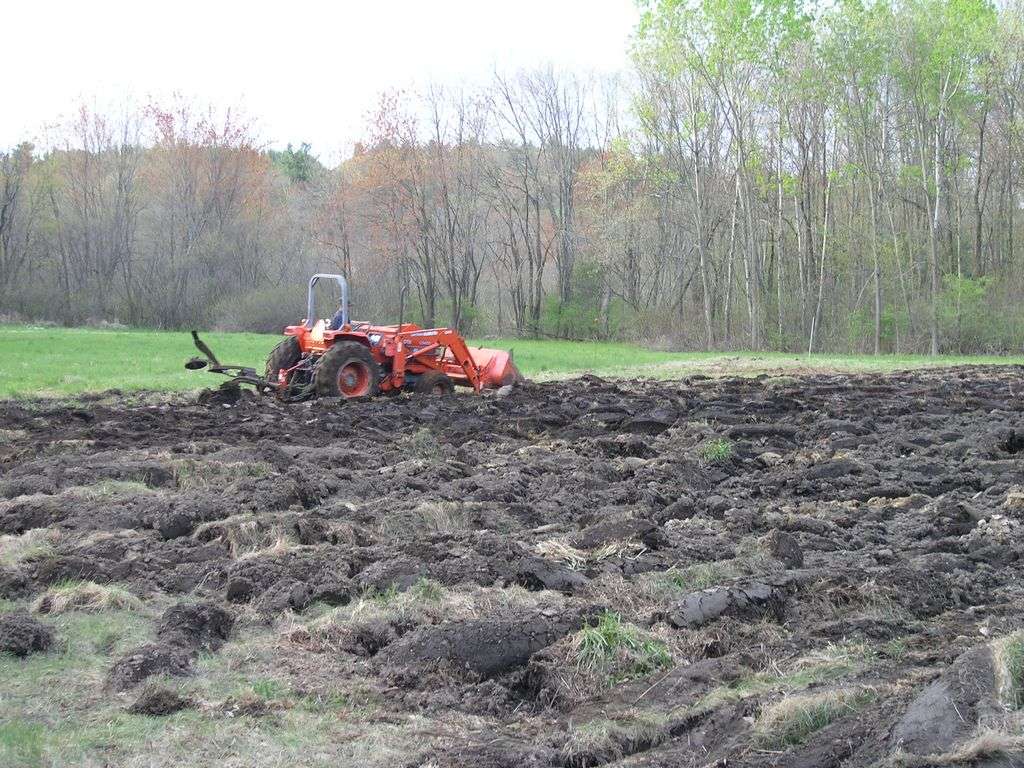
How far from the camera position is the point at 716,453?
9609mm

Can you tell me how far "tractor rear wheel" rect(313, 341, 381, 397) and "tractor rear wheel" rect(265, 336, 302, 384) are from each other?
2.94ft

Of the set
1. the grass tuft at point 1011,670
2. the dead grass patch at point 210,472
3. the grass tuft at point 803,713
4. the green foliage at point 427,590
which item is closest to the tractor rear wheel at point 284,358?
the dead grass patch at point 210,472

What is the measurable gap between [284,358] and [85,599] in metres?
10.1

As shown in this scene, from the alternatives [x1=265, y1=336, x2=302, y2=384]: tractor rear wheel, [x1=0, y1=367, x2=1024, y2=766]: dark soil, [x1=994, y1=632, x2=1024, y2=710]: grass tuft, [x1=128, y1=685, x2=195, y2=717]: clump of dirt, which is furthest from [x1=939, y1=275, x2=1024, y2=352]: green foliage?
[x1=128, y1=685, x2=195, y2=717]: clump of dirt

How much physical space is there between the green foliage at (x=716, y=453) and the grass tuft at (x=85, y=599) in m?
5.39

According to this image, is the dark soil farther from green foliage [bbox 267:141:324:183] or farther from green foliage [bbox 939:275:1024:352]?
green foliage [bbox 267:141:324:183]

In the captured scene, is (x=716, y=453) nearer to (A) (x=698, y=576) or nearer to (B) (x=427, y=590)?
(A) (x=698, y=576)

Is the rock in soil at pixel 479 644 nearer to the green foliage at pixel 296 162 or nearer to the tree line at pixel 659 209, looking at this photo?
the tree line at pixel 659 209

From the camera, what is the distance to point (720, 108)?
36.2 meters

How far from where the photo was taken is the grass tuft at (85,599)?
537cm

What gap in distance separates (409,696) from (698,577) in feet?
6.88

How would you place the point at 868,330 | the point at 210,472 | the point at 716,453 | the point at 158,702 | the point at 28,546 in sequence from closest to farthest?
Answer: the point at 158,702 → the point at 28,546 → the point at 210,472 → the point at 716,453 → the point at 868,330

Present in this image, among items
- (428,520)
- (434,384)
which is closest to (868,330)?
(434,384)

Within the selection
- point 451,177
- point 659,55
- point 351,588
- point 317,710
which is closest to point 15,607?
point 351,588
